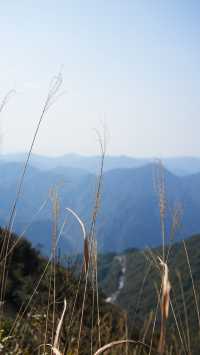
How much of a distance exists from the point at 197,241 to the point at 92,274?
114309 millimetres

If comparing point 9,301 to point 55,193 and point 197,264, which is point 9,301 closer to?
point 55,193

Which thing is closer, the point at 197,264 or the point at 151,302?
the point at 151,302

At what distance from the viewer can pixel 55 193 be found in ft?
5.72

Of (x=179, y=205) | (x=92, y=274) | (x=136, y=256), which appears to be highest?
(x=136, y=256)

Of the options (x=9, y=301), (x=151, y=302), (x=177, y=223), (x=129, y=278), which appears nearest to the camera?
(x=177, y=223)

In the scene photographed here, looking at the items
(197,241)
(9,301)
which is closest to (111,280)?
(197,241)

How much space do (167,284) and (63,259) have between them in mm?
1679

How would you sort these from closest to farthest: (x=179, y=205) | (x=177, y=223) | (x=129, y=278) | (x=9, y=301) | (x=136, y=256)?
(x=177, y=223)
(x=179, y=205)
(x=9, y=301)
(x=129, y=278)
(x=136, y=256)

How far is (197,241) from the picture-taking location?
113 metres

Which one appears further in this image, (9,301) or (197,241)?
(197,241)

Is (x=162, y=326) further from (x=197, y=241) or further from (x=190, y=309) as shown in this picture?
(x=197, y=241)

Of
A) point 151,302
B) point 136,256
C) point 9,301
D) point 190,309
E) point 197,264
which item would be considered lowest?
point 9,301

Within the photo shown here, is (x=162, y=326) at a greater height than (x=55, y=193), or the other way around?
(x=55, y=193)

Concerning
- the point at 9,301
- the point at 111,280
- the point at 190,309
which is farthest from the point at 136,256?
the point at 9,301
